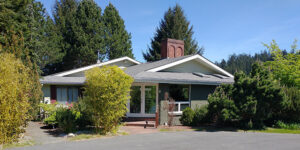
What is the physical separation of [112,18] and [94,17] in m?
2.46

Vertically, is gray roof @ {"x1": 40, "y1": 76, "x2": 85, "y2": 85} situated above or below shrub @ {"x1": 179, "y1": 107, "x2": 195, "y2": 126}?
above

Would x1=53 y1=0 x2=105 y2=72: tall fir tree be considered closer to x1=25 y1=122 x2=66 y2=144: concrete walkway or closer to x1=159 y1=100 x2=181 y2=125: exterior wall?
x1=159 y1=100 x2=181 y2=125: exterior wall

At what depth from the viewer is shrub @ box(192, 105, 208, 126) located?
1237cm

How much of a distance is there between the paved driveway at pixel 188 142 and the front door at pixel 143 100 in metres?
3.48

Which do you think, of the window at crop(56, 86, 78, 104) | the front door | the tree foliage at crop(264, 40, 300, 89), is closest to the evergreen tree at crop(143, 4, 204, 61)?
the tree foliage at crop(264, 40, 300, 89)

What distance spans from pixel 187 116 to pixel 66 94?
898 centimetres

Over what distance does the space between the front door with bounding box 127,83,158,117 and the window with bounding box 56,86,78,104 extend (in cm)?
484

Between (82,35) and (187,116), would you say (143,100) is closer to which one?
(187,116)

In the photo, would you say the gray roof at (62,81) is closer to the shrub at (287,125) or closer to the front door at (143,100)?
the front door at (143,100)

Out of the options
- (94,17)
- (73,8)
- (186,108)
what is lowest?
(186,108)

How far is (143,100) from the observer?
13.8 m

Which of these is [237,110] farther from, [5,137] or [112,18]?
[112,18]

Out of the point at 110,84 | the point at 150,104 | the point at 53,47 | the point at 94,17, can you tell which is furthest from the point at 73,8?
the point at 110,84

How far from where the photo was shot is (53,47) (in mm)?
26688
